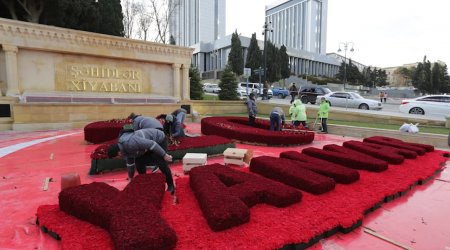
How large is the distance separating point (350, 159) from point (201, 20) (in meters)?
79.7

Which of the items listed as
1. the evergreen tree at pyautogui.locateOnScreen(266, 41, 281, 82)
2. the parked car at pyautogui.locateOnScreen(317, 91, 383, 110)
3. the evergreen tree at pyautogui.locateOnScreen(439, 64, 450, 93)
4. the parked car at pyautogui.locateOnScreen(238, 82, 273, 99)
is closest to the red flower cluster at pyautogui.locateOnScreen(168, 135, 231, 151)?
the parked car at pyautogui.locateOnScreen(317, 91, 383, 110)

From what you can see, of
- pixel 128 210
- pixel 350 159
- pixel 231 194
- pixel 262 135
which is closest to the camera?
pixel 128 210

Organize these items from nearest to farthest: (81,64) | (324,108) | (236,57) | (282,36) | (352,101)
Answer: (324,108) < (81,64) < (352,101) < (236,57) < (282,36)

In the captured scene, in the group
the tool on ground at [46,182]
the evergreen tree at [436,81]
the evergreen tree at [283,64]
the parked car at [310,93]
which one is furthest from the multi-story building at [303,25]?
the tool on ground at [46,182]

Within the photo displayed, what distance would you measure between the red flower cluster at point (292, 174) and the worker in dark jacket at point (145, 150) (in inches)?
79.6

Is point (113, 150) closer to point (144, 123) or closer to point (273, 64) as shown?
point (144, 123)

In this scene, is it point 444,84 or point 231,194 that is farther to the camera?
point 444,84

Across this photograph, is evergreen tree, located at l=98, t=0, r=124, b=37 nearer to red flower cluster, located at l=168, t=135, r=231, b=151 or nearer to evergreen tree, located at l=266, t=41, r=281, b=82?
red flower cluster, located at l=168, t=135, r=231, b=151

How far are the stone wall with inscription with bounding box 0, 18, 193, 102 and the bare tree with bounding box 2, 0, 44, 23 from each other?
26.3ft

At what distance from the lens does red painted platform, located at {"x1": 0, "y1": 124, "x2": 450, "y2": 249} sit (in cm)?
387

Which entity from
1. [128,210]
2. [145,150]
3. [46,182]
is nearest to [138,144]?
→ [145,150]

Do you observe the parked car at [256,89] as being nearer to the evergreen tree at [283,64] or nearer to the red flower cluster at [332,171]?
the red flower cluster at [332,171]

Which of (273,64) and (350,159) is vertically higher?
(273,64)

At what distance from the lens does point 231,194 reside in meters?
4.53
